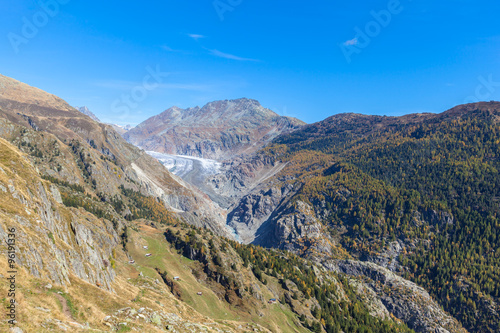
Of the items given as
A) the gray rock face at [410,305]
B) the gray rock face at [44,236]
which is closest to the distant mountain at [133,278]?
the gray rock face at [44,236]

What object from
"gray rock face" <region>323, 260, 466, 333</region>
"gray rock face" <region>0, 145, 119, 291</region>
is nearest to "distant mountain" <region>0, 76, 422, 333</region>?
"gray rock face" <region>0, 145, 119, 291</region>

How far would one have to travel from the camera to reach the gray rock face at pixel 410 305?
169125 millimetres

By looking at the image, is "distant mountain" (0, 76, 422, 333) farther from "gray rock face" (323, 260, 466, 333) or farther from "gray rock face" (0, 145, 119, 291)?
"gray rock face" (323, 260, 466, 333)

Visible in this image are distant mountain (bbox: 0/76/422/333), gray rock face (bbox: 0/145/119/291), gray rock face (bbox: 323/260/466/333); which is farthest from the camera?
gray rock face (bbox: 323/260/466/333)

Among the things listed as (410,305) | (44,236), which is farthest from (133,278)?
(410,305)

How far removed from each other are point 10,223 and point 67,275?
10454 millimetres

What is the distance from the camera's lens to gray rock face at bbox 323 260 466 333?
16912 centimetres

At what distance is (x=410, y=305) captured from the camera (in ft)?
579

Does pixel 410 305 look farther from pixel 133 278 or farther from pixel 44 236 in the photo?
pixel 44 236

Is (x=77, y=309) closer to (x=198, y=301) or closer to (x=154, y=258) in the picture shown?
(x=198, y=301)

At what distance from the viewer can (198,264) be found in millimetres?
97000

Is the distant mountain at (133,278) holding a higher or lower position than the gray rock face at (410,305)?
higher

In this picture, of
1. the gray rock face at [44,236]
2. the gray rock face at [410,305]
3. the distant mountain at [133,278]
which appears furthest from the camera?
the gray rock face at [410,305]

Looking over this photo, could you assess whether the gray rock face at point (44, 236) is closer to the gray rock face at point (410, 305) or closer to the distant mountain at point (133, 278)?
the distant mountain at point (133, 278)
